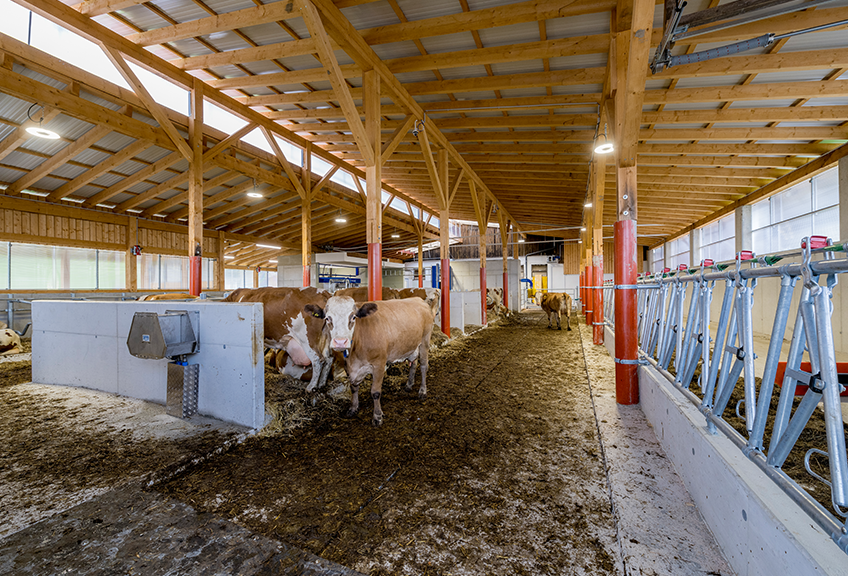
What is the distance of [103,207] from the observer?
12688mm

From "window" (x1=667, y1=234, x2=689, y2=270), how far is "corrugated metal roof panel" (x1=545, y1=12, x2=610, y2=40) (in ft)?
58.0

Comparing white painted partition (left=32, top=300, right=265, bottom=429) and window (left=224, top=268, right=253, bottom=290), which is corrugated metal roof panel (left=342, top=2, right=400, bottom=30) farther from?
window (left=224, top=268, right=253, bottom=290)

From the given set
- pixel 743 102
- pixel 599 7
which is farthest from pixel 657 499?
pixel 743 102

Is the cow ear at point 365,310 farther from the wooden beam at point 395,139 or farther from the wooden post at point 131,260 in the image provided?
the wooden post at point 131,260

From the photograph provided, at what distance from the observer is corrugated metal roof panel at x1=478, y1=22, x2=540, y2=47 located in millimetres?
5578

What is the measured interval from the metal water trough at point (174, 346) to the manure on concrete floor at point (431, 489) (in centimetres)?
96

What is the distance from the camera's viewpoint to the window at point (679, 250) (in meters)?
20.2

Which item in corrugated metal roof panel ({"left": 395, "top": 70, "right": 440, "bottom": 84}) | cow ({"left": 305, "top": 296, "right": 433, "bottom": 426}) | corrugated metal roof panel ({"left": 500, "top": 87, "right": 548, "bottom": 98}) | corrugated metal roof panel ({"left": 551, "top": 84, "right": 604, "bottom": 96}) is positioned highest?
corrugated metal roof panel ({"left": 395, "top": 70, "right": 440, "bottom": 84})

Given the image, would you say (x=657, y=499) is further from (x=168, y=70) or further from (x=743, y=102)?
(x=168, y=70)

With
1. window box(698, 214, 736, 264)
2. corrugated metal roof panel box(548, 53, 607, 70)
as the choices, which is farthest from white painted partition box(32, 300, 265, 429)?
window box(698, 214, 736, 264)

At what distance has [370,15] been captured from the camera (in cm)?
543

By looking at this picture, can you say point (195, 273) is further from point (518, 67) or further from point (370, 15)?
point (518, 67)

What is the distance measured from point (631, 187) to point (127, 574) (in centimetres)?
506

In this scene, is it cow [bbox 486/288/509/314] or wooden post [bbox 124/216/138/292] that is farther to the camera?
cow [bbox 486/288/509/314]
